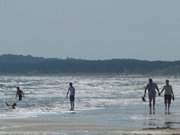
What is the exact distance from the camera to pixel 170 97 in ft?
107

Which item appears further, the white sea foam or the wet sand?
the white sea foam

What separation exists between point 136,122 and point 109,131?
163 inches

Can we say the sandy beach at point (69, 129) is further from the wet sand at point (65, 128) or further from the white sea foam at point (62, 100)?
the white sea foam at point (62, 100)

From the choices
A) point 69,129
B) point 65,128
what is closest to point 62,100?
point 65,128

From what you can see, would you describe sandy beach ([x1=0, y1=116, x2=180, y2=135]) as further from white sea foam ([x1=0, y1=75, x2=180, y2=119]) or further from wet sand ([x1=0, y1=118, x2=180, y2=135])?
white sea foam ([x1=0, y1=75, x2=180, y2=119])

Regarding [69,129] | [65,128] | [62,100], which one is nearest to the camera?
[69,129]

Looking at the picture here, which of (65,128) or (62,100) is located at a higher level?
(62,100)

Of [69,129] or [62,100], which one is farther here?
[62,100]

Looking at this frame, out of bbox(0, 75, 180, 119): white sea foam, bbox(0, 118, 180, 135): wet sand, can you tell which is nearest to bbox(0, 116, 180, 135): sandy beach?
bbox(0, 118, 180, 135): wet sand

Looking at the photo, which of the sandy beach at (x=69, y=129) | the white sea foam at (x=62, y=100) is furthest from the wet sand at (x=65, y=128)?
the white sea foam at (x=62, y=100)

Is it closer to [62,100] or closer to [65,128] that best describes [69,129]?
[65,128]

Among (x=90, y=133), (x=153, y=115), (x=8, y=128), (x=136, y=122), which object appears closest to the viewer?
(x=90, y=133)

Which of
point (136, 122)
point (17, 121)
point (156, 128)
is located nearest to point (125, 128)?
point (156, 128)

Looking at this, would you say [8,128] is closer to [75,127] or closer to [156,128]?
[75,127]
